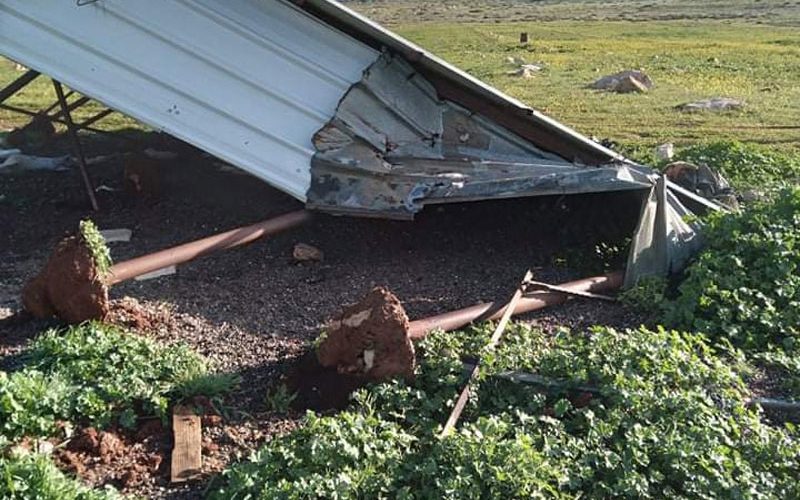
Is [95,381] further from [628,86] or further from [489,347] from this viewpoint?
[628,86]

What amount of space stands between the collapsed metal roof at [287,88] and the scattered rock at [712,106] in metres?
9.17

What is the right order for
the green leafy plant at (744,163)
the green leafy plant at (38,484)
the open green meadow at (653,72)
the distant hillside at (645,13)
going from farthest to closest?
the distant hillside at (645,13) → the open green meadow at (653,72) → the green leafy plant at (744,163) → the green leafy plant at (38,484)

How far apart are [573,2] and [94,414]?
255 feet

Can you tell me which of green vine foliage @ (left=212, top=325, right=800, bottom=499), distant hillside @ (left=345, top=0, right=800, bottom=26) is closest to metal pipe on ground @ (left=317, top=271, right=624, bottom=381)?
green vine foliage @ (left=212, top=325, right=800, bottom=499)

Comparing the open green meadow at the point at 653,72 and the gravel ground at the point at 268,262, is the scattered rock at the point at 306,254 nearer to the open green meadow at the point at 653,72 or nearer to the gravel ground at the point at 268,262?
the gravel ground at the point at 268,262

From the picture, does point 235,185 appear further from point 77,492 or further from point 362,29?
point 77,492

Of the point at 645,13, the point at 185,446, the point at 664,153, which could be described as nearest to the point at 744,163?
the point at 664,153

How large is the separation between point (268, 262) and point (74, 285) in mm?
2136

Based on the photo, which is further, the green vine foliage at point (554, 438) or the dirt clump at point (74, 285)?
the dirt clump at point (74, 285)

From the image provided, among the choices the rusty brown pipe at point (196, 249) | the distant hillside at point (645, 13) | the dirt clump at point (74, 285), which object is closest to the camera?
the dirt clump at point (74, 285)

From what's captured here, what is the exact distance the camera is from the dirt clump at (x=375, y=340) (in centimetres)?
489

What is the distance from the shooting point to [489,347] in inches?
208

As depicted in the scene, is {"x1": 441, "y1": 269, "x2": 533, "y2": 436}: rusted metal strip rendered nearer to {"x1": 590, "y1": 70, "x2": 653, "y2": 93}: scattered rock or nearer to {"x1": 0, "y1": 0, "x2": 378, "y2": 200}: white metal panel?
{"x1": 0, "y1": 0, "x2": 378, "y2": 200}: white metal panel

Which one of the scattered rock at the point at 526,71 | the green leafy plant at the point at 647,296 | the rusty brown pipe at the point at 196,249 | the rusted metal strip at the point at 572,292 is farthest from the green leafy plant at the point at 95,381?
the scattered rock at the point at 526,71
